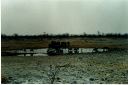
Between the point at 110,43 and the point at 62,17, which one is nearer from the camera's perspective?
the point at 62,17

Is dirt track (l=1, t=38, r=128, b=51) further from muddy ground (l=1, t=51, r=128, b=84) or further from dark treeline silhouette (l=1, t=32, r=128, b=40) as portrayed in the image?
muddy ground (l=1, t=51, r=128, b=84)

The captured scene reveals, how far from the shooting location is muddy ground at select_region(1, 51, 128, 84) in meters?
4.45

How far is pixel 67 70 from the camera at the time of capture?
458cm

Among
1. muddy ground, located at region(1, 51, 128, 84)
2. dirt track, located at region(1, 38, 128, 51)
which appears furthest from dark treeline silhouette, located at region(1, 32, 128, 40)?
muddy ground, located at region(1, 51, 128, 84)

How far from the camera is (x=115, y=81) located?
4398mm

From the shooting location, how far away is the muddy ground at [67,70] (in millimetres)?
4453

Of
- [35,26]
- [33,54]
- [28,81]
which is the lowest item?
[28,81]

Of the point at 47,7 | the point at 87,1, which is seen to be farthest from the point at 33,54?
the point at 87,1

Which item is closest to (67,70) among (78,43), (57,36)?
(57,36)

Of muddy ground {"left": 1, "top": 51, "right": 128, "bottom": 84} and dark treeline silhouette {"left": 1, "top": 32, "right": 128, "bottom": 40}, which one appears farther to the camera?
dark treeline silhouette {"left": 1, "top": 32, "right": 128, "bottom": 40}

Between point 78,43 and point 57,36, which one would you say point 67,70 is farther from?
point 78,43

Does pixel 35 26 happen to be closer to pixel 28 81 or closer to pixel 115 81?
pixel 28 81

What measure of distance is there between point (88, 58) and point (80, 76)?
0.40 metres

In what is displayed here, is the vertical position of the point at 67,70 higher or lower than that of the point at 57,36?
lower
